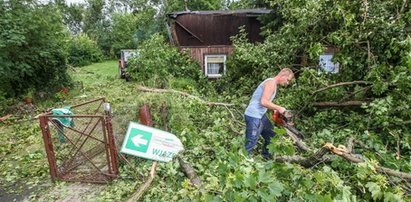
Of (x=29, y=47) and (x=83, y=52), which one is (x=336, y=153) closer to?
(x=29, y=47)

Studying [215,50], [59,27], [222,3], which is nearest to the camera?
[59,27]

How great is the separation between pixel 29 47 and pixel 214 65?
698 cm

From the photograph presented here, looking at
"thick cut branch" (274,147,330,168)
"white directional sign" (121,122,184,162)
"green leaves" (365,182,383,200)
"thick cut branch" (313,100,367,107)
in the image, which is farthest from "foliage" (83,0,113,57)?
"green leaves" (365,182,383,200)

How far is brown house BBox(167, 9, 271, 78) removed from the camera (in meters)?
11.6

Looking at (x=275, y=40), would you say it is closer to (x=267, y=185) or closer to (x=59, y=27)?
(x=267, y=185)

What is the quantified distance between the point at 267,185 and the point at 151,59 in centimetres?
733

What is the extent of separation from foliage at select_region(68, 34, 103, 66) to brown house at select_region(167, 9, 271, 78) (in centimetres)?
1675

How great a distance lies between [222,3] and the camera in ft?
81.0

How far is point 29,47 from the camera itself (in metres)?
9.67

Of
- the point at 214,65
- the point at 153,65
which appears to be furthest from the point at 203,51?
the point at 153,65

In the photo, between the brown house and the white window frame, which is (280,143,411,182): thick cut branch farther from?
the brown house

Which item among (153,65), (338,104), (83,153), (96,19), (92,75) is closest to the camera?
(83,153)

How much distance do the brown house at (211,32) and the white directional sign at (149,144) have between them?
25.8ft

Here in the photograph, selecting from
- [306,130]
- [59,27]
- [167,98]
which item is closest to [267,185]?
[306,130]
